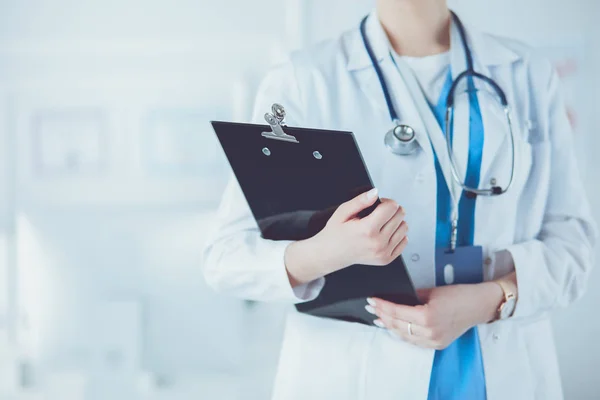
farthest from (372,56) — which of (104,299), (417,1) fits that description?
(104,299)

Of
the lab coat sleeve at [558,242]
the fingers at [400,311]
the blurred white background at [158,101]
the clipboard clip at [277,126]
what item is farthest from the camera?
the blurred white background at [158,101]

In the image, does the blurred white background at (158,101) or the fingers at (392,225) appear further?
the blurred white background at (158,101)

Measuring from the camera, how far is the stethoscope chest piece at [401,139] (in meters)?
0.91

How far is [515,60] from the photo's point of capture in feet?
3.45

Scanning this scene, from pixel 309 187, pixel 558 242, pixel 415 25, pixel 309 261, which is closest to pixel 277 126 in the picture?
pixel 309 187

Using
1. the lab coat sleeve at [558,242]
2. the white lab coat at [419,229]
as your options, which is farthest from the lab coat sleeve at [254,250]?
the lab coat sleeve at [558,242]

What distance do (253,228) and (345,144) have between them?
1.08 ft

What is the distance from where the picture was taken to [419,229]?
94 centimetres

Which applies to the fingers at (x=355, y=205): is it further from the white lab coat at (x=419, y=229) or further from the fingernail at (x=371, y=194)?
the white lab coat at (x=419, y=229)

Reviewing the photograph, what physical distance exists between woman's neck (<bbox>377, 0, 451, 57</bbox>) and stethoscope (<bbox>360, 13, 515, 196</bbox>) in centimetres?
4

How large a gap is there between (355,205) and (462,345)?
35 cm

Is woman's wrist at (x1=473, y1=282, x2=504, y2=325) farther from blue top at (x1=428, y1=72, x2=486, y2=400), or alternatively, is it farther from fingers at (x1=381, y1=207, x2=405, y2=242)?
fingers at (x1=381, y1=207, x2=405, y2=242)

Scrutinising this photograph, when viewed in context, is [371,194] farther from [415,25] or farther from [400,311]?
[415,25]

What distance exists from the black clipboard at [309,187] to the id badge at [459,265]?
0.11 meters
